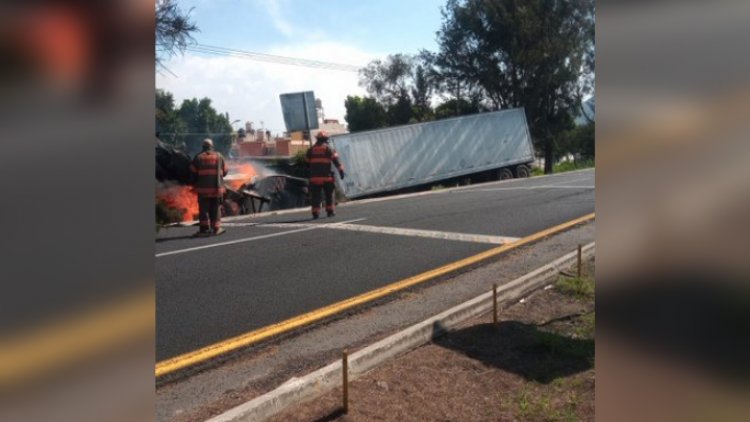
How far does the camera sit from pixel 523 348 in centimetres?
419

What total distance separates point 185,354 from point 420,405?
78.3 inches

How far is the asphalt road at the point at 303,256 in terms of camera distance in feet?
18.2

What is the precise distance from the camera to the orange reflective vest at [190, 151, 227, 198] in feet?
37.7

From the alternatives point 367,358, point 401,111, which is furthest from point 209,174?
point 401,111

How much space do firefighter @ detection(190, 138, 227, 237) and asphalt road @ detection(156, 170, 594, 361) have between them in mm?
416

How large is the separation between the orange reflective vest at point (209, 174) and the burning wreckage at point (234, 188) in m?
0.94

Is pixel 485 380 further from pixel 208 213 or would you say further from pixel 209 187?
pixel 209 187

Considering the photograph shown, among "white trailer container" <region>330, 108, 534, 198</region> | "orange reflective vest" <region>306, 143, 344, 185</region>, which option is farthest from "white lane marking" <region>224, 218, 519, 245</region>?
"white trailer container" <region>330, 108, 534, 198</region>

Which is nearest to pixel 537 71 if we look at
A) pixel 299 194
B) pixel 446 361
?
pixel 299 194

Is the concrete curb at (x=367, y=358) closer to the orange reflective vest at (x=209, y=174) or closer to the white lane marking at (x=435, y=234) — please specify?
the white lane marking at (x=435, y=234)

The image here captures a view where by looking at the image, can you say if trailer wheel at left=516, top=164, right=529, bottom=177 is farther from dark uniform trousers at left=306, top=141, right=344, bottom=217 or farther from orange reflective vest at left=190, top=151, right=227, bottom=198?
orange reflective vest at left=190, top=151, right=227, bottom=198
